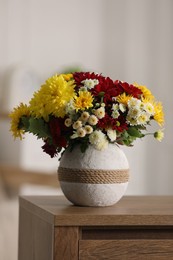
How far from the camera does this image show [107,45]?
4414 mm

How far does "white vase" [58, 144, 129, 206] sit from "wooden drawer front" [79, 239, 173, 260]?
0.63 feet

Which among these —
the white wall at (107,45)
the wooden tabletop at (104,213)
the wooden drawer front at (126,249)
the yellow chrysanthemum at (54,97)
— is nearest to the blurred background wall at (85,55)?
the white wall at (107,45)

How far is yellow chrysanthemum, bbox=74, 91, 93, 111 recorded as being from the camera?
1.95m

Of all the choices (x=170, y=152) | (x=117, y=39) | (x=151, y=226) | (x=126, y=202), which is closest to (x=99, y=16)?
(x=117, y=39)

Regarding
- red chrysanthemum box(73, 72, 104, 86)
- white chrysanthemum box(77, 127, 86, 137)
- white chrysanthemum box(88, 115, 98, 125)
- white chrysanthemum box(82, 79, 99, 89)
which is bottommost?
white chrysanthemum box(77, 127, 86, 137)

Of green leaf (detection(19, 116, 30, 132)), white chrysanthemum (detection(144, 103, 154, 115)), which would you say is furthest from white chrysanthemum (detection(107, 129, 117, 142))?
green leaf (detection(19, 116, 30, 132))

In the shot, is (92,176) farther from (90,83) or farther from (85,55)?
(85,55)

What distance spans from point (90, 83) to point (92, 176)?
0.26m

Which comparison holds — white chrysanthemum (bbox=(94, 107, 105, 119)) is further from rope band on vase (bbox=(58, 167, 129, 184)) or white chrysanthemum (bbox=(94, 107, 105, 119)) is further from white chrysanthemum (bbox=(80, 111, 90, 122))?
rope band on vase (bbox=(58, 167, 129, 184))

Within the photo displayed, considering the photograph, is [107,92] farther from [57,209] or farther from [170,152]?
[170,152]

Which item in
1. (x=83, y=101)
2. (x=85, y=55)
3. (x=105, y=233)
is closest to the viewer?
(x=105, y=233)

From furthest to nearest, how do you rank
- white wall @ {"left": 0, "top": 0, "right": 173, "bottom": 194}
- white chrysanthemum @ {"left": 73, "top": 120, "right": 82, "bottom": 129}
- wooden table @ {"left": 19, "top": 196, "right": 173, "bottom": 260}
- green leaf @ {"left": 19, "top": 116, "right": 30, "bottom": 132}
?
white wall @ {"left": 0, "top": 0, "right": 173, "bottom": 194}
green leaf @ {"left": 19, "top": 116, "right": 30, "bottom": 132}
white chrysanthemum @ {"left": 73, "top": 120, "right": 82, "bottom": 129}
wooden table @ {"left": 19, "top": 196, "right": 173, "bottom": 260}

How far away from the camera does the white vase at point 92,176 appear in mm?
1989

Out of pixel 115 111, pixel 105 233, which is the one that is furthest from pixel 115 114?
pixel 105 233
